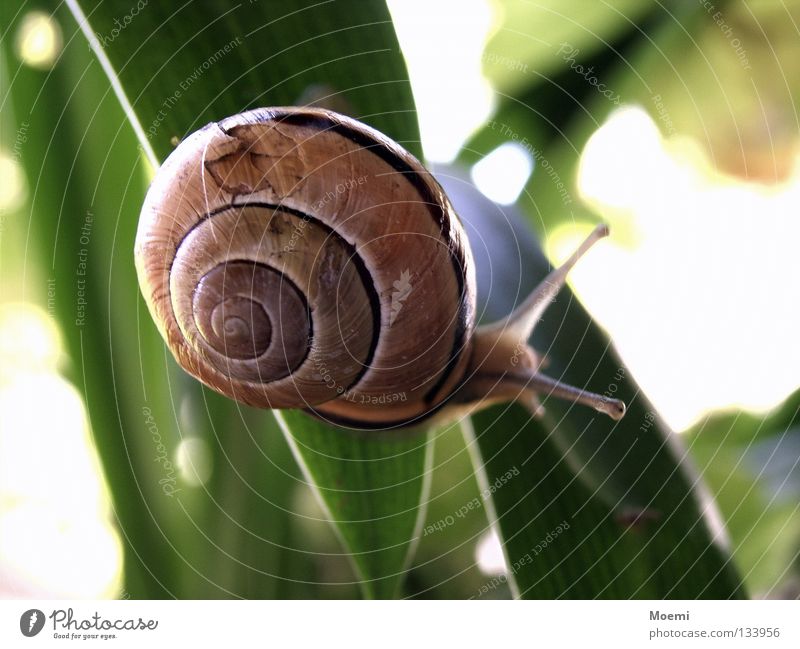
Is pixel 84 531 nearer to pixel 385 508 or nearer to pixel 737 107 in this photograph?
pixel 385 508

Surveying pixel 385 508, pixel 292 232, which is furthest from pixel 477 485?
pixel 292 232

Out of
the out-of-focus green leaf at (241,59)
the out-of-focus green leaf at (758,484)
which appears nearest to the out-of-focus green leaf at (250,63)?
the out-of-focus green leaf at (241,59)

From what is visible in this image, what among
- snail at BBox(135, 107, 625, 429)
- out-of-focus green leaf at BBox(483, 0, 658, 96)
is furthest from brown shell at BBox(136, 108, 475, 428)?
out-of-focus green leaf at BBox(483, 0, 658, 96)

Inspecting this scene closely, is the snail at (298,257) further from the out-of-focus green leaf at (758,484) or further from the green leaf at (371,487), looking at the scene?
the out-of-focus green leaf at (758,484)

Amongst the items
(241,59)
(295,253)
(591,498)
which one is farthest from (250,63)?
(591,498)

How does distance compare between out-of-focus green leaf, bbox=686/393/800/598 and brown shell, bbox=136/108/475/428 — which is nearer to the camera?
brown shell, bbox=136/108/475/428

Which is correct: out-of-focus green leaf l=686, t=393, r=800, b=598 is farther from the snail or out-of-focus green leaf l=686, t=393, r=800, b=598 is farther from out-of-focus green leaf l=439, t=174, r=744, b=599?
the snail
